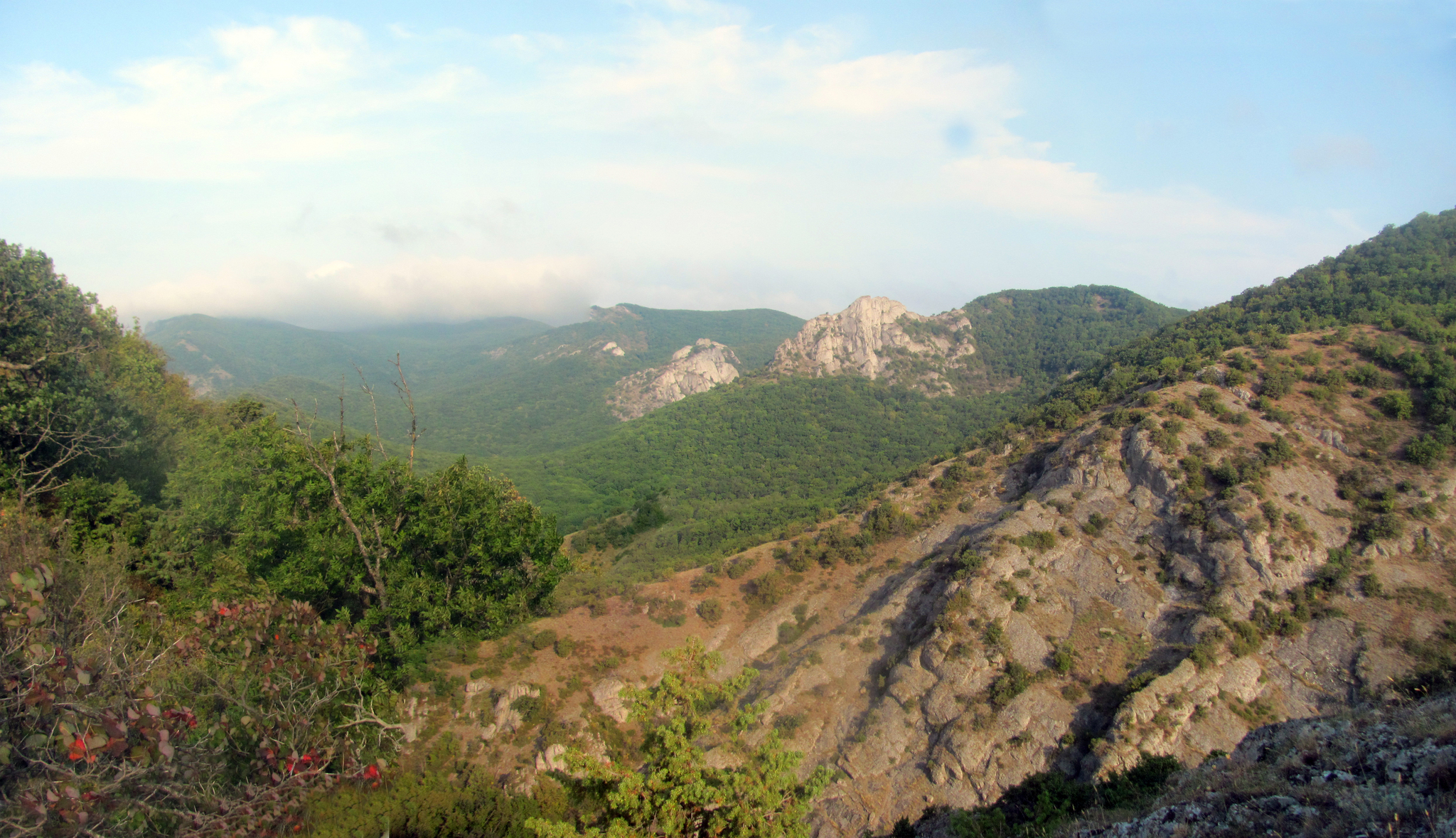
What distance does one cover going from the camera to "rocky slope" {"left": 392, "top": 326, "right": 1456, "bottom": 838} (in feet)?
73.0

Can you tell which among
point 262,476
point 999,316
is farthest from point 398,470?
point 999,316

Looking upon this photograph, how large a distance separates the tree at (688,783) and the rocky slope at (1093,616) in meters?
11.3

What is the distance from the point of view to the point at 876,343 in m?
133

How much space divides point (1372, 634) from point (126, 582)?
48975mm

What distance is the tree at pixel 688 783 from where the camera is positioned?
9617 millimetres

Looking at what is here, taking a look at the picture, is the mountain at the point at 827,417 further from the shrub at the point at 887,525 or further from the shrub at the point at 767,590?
the shrub at the point at 767,590

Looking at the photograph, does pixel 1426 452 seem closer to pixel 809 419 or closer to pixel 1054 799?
pixel 1054 799

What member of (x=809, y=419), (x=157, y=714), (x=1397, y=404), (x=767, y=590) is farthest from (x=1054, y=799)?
(x=809, y=419)

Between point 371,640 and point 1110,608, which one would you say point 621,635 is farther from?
point 1110,608

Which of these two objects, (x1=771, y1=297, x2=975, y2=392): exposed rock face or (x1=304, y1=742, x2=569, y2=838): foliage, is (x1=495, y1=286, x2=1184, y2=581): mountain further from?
(x1=304, y1=742, x2=569, y2=838): foliage

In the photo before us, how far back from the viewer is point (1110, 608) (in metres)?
27.1

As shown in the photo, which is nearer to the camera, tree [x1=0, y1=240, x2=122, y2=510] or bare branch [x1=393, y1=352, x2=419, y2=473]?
bare branch [x1=393, y1=352, x2=419, y2=473]

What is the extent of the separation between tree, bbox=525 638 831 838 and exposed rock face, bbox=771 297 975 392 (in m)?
121

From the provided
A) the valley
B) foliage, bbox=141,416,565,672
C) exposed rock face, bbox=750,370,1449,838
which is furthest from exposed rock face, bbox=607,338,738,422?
foliage, bbox=141,416,565,672
